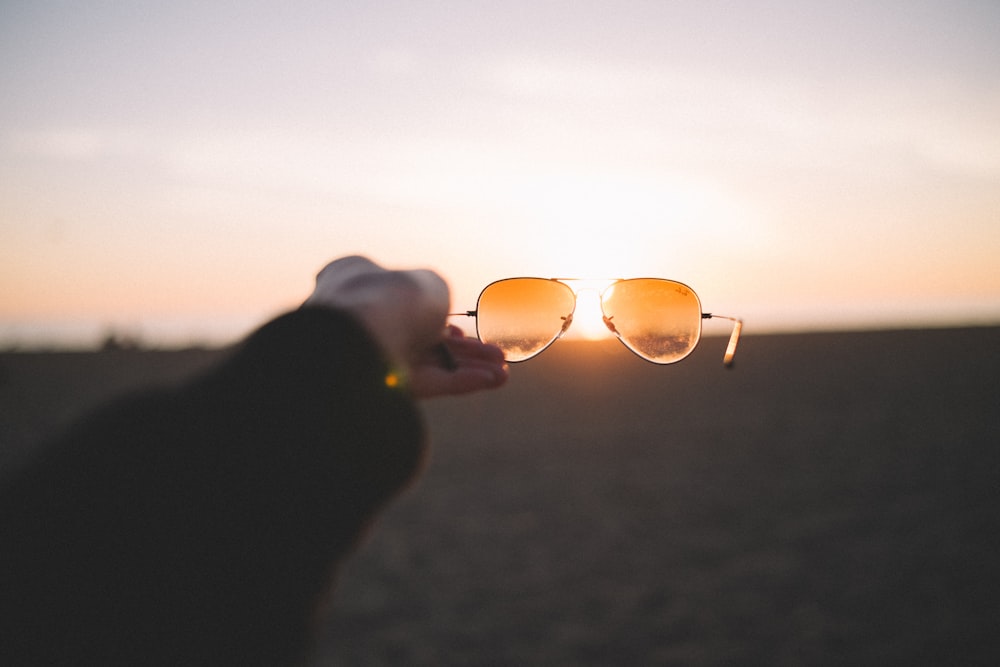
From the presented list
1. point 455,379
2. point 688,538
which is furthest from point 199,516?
point 688,538

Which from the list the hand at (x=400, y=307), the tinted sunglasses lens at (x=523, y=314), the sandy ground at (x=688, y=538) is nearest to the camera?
the hand at (x=400, y=307)

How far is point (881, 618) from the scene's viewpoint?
16.7ft

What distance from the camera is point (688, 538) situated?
22.4ft

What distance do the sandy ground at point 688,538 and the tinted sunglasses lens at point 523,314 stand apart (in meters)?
1.86

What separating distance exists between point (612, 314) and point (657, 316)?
0.21 meters

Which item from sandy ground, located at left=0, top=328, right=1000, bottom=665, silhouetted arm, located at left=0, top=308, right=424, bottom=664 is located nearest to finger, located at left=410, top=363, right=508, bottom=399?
silhouetted arm, located at left=0, top=308, right=424, bottom=664

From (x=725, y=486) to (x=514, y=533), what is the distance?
121 inches

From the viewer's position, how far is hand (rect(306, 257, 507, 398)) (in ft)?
3.30

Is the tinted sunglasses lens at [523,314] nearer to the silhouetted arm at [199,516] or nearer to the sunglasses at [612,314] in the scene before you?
the sunglasses at [612,314]

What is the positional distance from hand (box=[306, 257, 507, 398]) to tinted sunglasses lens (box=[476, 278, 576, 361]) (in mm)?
944

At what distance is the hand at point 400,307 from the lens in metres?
1.01

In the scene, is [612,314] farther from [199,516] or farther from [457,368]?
[199,516]

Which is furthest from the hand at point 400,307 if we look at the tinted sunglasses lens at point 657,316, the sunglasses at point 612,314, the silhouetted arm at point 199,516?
the tinted sunglasses lens at point 657,316

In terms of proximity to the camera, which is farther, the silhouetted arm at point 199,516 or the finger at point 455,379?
the finger at point 455,379
